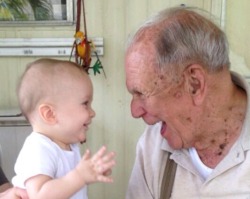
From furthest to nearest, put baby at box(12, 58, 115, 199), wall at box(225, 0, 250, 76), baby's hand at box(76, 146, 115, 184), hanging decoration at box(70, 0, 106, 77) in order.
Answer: wall at box(225, 0, 250, 76) < hanging decoration at box(70, 0, 106, 77) < baby at box(12, 58, 115, 199) < baby's hand at box(76, 146, 115, 184)

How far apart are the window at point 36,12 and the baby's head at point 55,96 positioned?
4.62 ft

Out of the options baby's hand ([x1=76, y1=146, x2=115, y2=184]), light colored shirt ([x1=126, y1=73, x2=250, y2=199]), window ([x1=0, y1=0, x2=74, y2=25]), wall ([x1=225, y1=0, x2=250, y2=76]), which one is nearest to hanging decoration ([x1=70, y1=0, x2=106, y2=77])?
window ([x1=0, y1=0, x2=74, y2=25])

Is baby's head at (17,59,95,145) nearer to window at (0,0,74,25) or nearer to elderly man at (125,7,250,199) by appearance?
elderly man at (125,7,250,199)

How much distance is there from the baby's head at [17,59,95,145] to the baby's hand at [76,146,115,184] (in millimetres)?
178

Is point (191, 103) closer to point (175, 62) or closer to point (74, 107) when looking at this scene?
point (175, 62)

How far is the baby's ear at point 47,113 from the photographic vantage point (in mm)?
1023

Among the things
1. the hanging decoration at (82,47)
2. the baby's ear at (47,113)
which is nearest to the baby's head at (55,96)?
the baby's ear at (47,113)

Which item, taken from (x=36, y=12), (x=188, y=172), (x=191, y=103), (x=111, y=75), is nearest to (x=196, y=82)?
(x=191, y=103)

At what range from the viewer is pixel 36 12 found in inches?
93.4

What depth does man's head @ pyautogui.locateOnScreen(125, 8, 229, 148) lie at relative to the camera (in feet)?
3.14

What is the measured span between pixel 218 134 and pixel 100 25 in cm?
156

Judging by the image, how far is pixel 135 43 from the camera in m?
1.00

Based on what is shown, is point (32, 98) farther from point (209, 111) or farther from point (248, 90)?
point (248, 90)

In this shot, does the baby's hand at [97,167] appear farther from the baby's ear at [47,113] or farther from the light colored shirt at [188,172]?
the light colored shirt at [188,172]
